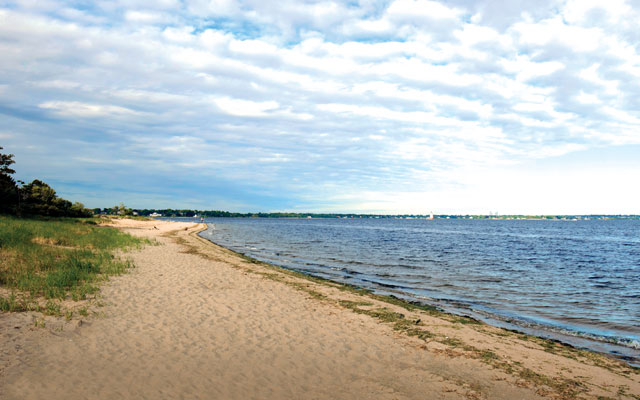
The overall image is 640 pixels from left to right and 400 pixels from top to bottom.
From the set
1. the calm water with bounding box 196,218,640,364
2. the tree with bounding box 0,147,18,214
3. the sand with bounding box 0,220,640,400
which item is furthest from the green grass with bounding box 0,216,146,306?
the tree with bounding box 0,147,18,214

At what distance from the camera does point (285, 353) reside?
9516mm

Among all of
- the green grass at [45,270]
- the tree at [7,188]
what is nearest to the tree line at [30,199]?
the tree at [7,188]

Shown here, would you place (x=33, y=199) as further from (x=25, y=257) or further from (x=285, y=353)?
(x=285, y=353)

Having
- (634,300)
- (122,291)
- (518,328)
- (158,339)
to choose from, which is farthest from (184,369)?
(634,300)

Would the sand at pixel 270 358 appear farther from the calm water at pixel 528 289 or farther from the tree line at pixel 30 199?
the tree line at pixel 30 199

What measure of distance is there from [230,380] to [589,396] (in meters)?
7.67

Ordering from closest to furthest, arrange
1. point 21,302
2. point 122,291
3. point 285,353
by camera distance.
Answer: point 285,353
point 21,302
point 122,291

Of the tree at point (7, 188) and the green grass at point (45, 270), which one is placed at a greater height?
the tree at point (7, 188)

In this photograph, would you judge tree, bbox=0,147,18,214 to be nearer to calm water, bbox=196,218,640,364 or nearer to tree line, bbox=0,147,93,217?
tree line, bbox=0,147,93,217

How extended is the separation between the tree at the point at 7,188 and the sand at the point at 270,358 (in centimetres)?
5233

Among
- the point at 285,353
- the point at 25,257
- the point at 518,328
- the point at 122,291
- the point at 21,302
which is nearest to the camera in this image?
the point at 285,353

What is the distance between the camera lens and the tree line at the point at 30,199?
53125 mm

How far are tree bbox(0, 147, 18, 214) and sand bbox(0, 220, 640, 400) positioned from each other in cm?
5233

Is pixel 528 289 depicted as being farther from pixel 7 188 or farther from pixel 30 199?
pixel 30 199
